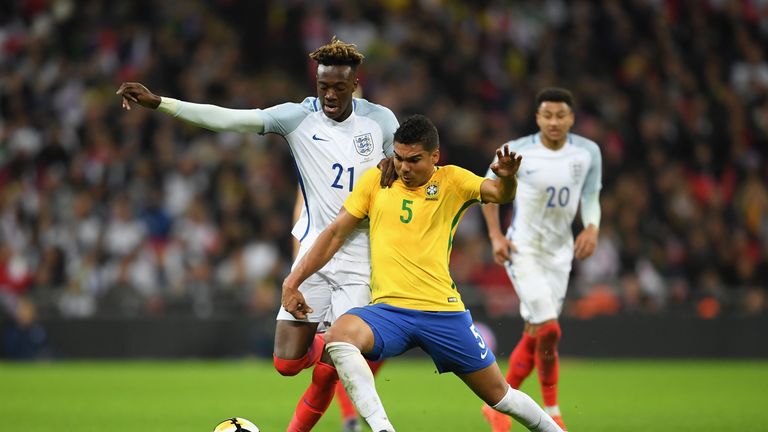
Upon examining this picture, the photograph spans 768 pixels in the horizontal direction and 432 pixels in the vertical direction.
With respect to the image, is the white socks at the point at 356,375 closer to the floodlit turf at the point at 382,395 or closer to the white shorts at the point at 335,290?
the white shorts at the point at 335,290

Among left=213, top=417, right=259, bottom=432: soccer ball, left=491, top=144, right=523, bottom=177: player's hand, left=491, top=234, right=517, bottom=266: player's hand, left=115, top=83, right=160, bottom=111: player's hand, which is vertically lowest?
left=213, top=417, right=259, bottom=432: soccer ball

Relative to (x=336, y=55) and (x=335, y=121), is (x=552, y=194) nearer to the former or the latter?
(x=335, y=121)

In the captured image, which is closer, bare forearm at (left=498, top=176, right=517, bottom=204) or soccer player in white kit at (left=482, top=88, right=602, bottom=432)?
bare forearm at (left=498, top=176, right=517, bottom=204)

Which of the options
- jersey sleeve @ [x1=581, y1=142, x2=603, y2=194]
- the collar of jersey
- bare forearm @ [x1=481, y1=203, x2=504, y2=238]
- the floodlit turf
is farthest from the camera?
the floodlit turf

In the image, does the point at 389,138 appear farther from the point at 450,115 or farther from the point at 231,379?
the point at 450,115

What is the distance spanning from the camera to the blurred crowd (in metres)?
17.5

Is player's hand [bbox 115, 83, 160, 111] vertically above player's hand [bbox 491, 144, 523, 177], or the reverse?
player's hand [bbox 115, 83, 160, 111]

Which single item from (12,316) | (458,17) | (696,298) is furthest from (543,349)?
(458,17)

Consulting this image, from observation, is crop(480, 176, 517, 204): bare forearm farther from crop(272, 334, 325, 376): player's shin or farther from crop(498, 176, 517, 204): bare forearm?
crop(272, 334, 325, 376): player's shin

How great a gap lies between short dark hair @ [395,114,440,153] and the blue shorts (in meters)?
0.97

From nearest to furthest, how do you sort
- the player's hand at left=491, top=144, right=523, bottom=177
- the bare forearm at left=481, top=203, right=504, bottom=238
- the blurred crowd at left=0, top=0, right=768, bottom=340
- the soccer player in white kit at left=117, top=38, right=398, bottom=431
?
1. the player's hand at left=491, top=144, right=523, bottom=177
2. the soccer player in white kit at left=117, top=38, right=398, bottom=431
3. the bare forearm at left=481, top=203, right=504, bottom=238
4. the blurred crowd at left=0, top=0, right=768, bottom=340

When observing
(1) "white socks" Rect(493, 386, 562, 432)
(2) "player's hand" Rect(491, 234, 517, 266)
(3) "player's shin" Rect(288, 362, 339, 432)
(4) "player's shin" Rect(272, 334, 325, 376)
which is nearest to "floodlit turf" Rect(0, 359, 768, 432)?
(2) "player's hand" Rect(491, 234, 517, 266)

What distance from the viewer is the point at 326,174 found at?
297 inches

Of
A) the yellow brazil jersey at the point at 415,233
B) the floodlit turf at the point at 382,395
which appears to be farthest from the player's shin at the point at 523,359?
the yellow brazil jersey at the point at 415,233
